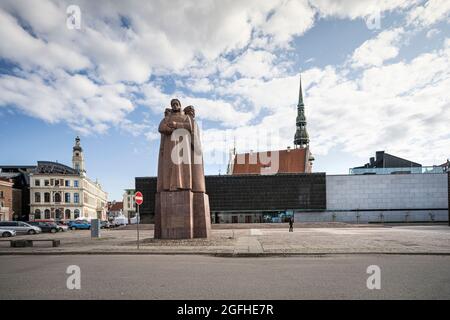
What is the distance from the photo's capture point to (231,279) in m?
7.96

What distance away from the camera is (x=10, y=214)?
62156 mm

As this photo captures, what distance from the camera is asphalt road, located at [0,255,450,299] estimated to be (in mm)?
6466

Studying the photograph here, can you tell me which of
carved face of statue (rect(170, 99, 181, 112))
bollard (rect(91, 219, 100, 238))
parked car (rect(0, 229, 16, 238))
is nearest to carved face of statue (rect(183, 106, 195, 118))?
carved face of statue (rect(170, 99, 181, 112))

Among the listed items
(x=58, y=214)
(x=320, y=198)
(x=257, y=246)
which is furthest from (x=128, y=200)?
(x=257, y=246)

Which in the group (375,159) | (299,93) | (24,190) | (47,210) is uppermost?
(299,93)

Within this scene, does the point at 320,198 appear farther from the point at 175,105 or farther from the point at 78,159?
the point at 78,159

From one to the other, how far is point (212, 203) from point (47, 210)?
42.0 m

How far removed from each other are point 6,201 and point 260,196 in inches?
1964

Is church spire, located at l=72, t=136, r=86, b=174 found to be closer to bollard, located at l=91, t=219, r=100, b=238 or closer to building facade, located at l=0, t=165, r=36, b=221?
building facade, located at l=0, t=165, r=36, b=221

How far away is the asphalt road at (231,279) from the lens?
6.47 m

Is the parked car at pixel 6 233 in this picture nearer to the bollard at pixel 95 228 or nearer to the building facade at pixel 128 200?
the bollard at pixel 95 228

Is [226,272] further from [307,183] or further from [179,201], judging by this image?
[307,183]

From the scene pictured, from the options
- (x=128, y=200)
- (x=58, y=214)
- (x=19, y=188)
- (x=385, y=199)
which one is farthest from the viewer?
(x=128, y=200)

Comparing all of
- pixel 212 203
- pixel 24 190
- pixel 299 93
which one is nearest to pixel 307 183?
pixel 212 203
